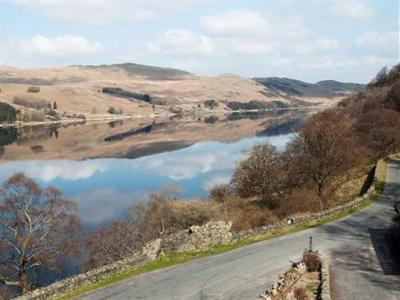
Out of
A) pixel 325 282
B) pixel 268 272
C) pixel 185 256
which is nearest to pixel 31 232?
pixel 185 256

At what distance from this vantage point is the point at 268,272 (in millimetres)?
28672

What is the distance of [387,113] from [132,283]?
65.3 meters

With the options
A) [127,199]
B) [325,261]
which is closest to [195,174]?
[127,199]

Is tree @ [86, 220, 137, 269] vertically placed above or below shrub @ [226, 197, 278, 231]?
below

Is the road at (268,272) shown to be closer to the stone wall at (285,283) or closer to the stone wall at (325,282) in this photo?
the stone wall at (325,282)

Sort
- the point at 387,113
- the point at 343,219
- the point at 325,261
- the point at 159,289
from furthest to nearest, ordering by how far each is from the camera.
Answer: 1. the point at 387,113
2. the point at 343,219
3. the point at 325,261
4. the point at 159,289

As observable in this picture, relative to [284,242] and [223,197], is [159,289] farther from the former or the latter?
[223,197]

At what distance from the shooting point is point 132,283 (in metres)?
27.8

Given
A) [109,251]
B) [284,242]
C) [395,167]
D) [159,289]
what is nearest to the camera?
[159,289]

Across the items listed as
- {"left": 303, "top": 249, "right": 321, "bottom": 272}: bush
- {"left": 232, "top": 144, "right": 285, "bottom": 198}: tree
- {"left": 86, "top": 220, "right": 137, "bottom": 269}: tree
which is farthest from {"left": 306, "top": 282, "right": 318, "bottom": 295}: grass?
{"left": 232, "top": 144, "right": 285, "bottom": 198}: tree

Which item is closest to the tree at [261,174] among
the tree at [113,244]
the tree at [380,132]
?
the tree at [380,132]

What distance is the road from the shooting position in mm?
25875

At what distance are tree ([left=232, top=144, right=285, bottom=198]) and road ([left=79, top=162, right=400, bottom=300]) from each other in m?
26.8

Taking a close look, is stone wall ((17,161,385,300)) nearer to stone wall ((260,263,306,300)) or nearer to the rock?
the rock
